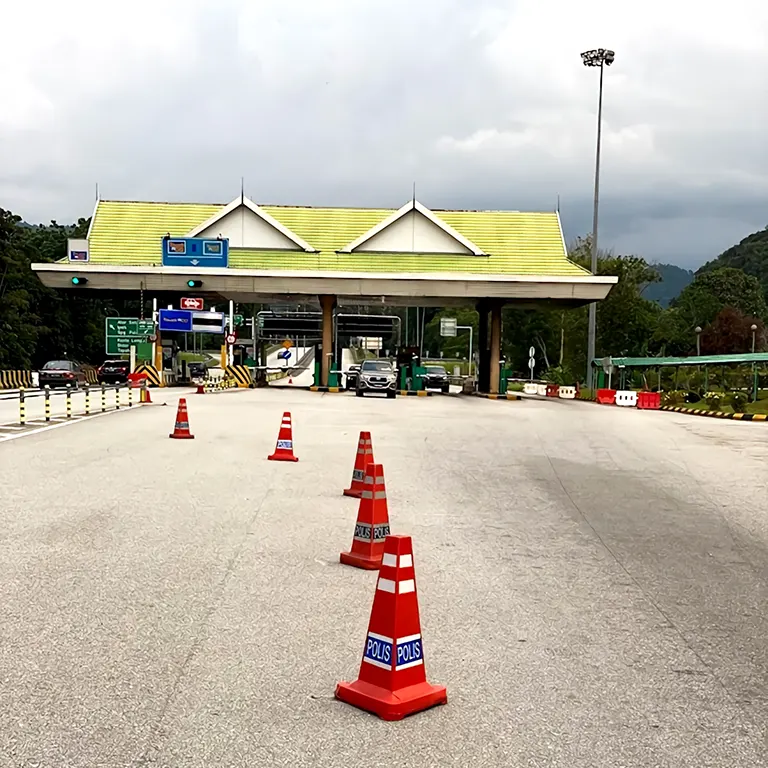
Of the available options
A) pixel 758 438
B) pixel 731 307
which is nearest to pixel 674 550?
pixel 758 438

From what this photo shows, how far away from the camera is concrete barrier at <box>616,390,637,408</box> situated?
4353 cm

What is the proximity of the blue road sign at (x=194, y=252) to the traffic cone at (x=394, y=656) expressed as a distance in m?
44.0

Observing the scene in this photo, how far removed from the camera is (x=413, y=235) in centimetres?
5153

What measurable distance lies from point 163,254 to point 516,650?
44158 mm

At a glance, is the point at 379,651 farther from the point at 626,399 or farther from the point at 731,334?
the point at 731,334

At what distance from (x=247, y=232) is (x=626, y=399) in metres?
21.8

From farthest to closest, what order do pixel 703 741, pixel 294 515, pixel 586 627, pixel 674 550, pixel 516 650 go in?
pixel 294 515
pixel 674 550
pixel 586 627
pixel 516 650
pixel 703 741

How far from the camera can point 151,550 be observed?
8.51m

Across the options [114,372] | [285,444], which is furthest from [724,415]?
[114,372]

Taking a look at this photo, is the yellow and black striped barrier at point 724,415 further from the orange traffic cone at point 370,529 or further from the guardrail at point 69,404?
the orange traffic cone at point 370,529

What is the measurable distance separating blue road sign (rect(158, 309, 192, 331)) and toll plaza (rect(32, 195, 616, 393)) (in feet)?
0.18

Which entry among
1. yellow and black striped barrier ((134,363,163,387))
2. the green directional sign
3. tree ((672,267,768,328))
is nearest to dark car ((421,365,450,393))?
yellow and black striped barrier ((134,363,163,387))

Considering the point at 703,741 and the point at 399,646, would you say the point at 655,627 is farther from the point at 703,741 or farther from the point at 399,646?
the point at 399,646

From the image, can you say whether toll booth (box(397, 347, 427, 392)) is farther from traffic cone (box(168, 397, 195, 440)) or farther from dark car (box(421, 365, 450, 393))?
traffic cone (box(168, 397, 195, 440))
